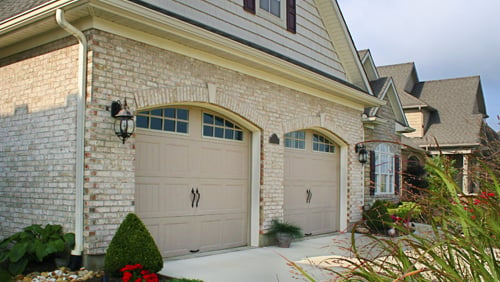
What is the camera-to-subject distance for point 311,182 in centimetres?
1140

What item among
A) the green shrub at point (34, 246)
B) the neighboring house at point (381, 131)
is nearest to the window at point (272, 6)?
the neighboring house at point (381, 131)

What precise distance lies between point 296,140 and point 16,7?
20.7 ft

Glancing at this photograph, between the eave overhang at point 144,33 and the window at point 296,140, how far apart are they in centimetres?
138

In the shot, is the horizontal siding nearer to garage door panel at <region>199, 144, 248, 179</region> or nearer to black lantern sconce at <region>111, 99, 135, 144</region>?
black lantern sconce at <region>111, 99, 135, 144</region>

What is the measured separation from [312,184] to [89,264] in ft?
20.7

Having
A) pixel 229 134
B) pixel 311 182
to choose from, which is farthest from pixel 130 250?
pixel 311 182

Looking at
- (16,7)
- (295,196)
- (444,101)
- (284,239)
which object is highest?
(444,101)

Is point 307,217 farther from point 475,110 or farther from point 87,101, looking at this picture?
point 475,110

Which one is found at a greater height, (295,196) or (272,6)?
(272,6)

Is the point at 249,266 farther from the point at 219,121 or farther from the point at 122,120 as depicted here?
the point at 122,120

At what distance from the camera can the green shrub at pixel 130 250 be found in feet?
19.6

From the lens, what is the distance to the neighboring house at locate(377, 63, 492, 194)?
2300 centimetres

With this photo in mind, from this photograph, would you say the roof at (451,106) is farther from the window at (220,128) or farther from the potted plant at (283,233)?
the window at (220,128)

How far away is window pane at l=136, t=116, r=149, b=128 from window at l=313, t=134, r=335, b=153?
5236mm
